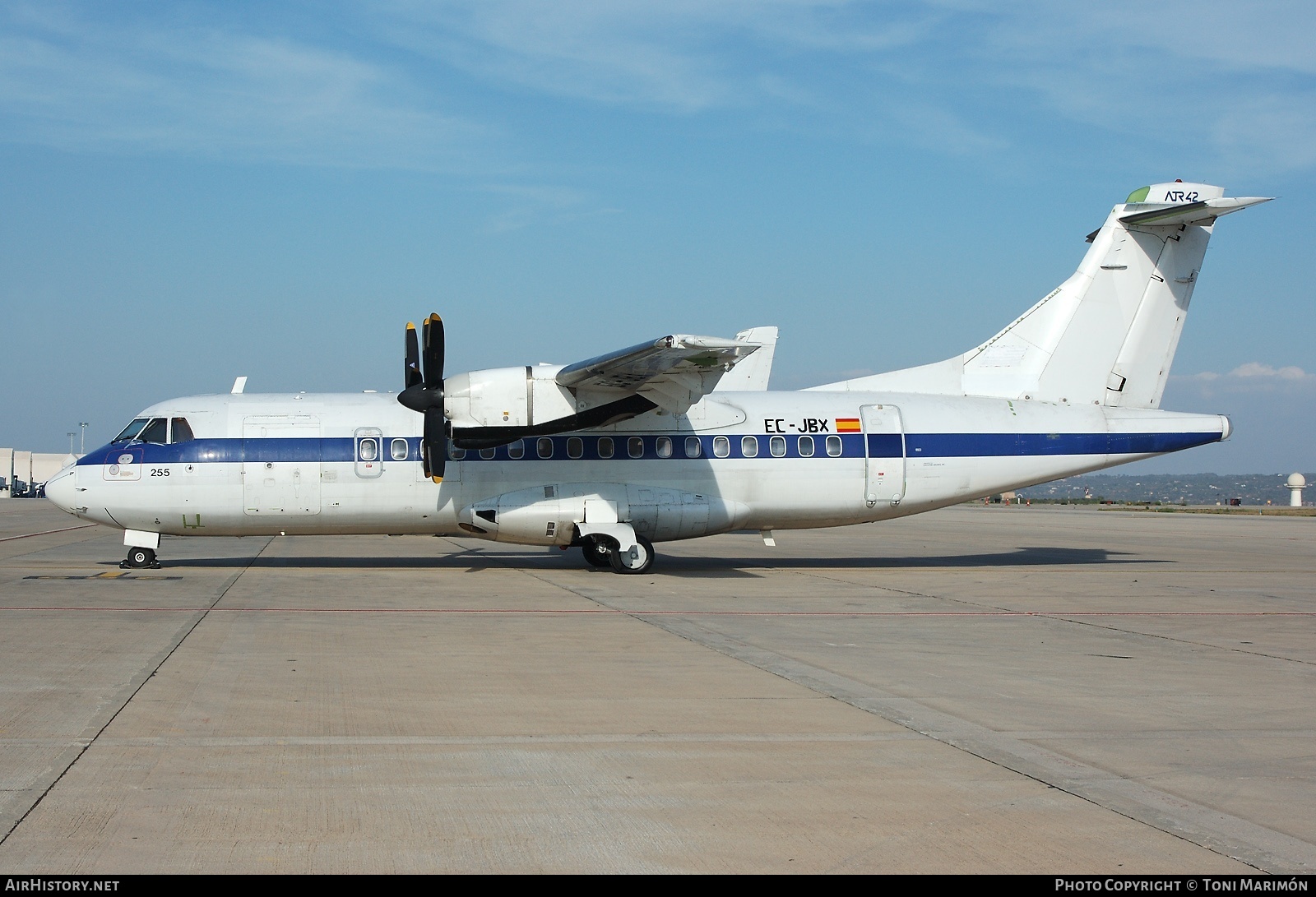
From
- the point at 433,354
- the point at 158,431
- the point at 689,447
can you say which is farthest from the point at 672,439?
the point at 158,431

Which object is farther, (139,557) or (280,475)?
(139,557)

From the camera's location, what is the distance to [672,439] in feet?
66.6

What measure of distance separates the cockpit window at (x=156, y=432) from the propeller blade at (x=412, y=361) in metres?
4.74

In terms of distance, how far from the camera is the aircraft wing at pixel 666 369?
16531 millimetres

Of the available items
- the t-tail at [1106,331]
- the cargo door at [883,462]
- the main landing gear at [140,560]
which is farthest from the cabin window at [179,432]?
the cargo door at [883,462]

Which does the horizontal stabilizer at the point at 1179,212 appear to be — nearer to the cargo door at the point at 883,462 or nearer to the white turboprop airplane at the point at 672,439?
the white turboprop airplane at the point at 672,439

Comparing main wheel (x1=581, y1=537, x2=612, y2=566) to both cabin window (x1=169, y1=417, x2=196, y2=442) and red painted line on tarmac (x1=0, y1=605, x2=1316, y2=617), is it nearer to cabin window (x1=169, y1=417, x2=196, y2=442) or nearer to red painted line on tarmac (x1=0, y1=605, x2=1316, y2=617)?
red painted line on tarmac (x1=0, y1=605, x2=1316, y2=617)

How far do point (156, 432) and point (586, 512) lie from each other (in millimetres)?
8148

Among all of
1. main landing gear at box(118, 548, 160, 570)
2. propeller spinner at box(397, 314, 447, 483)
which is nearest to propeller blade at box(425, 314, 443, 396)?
propeller spinner at box(397, 314, 447, 483)

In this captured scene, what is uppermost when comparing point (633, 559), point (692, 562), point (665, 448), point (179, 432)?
point (179, 432)

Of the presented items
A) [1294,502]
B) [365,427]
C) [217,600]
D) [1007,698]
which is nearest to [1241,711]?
[1007,698]

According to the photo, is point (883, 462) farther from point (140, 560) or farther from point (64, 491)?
point (64, 491)

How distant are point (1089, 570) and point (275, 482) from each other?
51.9 feet
